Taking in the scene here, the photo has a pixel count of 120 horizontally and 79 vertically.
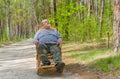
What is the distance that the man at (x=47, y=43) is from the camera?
10434mm

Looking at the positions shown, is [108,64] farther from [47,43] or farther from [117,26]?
[47,43]

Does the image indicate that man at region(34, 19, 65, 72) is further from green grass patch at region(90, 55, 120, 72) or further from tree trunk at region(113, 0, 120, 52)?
tree trunk at region(113, 0, 120, 52)

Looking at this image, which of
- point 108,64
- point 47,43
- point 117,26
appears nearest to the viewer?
point 108,64

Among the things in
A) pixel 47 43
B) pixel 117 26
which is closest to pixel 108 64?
pixel 117 26

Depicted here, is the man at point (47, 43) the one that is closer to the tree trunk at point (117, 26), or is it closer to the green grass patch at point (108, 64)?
the green grass patch at point (108, 64)

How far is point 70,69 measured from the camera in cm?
1129

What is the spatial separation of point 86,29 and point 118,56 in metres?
14.1

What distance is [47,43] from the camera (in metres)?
10.9

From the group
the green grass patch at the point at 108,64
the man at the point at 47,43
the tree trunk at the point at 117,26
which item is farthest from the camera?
the tree trunk at the point at 117,26

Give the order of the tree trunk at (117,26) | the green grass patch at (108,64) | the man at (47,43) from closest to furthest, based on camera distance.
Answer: the green grass patch at (108,64), the man at (47,43), the tree trunk at (117,26)

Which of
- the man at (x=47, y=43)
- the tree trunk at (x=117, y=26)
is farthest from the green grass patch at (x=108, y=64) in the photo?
the man at (x=47, y=43)

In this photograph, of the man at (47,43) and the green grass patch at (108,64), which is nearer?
the green grass patch at (108,64)

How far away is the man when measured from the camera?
34.2 ft

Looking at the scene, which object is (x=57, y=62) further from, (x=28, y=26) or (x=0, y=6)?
(x=28, y=26)
